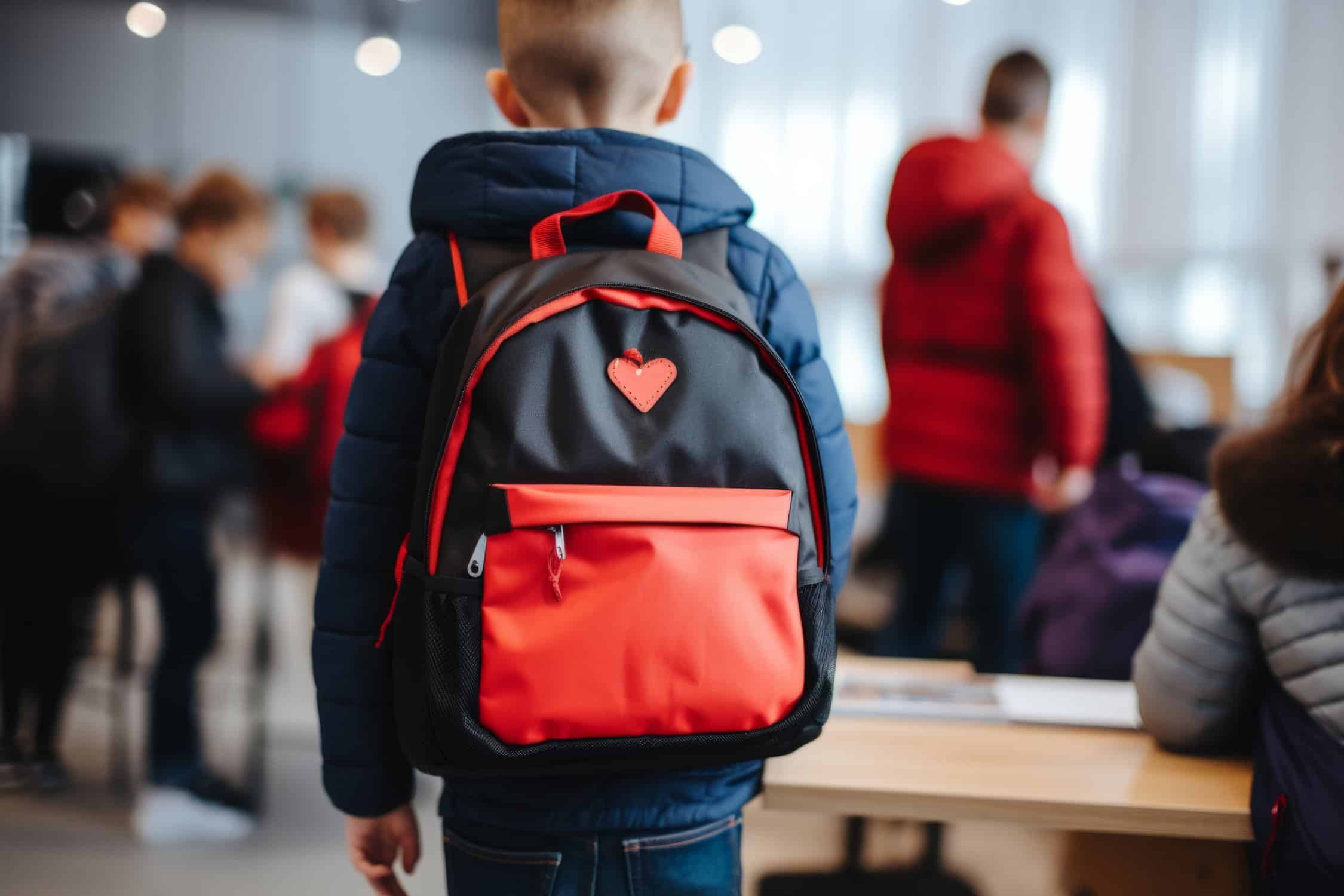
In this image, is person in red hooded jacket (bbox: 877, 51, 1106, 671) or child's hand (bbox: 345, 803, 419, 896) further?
person in red hooded jacket (bbox: 877, 51, 1106, 671)

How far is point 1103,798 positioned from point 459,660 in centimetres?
61

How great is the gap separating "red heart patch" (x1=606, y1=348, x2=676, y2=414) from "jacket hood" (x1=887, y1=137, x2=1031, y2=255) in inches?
55.1

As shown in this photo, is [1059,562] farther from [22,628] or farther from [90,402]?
[22,628]

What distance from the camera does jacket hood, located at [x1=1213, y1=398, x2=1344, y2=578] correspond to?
918mm

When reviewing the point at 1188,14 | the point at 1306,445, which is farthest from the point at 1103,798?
the point at 1188,14

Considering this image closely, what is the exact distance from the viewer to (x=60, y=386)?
222cm

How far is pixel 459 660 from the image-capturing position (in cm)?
77

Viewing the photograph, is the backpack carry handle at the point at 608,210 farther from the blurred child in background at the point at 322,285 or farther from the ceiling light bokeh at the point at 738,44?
the ceiling light bokeh at the point at 738,44

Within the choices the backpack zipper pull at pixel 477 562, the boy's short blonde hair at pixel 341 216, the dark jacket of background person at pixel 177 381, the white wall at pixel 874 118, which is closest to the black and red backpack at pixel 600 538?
the backpack zipper pull at pixel 477 562

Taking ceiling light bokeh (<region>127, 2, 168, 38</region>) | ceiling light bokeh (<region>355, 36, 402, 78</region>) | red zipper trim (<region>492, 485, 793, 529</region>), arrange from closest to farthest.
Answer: red zipper trim (<region>492, 485, 793, 529</region>)
ceiling light bokeh (<region>127, 2, 168, 38</region>)
ceiling light bokeh (<region>355, 36, 402, 78</region>)

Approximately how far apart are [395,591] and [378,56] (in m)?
5.63

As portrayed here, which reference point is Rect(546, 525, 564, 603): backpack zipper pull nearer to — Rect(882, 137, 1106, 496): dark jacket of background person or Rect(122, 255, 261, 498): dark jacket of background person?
Rect(882, 137, 1106, 496): dark jacket of background person

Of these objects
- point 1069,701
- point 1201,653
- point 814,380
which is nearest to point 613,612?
point 814,380

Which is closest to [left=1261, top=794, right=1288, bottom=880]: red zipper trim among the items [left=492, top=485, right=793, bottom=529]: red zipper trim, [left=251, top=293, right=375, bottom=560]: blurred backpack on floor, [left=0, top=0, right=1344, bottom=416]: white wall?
[left=492, top=485, right=793, bottom=529]: red zipper trim
